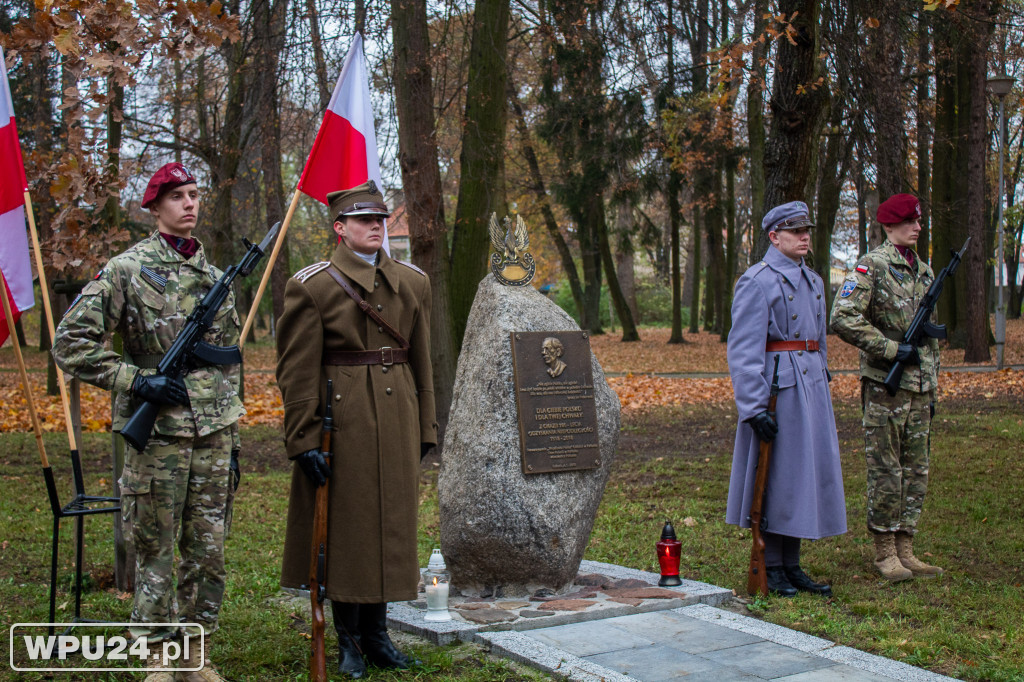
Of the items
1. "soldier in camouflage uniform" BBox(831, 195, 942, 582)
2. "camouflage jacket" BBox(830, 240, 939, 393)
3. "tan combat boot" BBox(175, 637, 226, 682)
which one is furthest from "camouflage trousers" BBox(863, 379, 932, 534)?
"tan combat boot" BBox(175, 637, 226, 682)

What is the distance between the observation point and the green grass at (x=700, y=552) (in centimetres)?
483

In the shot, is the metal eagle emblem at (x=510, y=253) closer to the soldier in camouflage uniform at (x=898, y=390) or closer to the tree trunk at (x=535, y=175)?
Answer: the soldier in camouflage uniform at (x=898, y=390)

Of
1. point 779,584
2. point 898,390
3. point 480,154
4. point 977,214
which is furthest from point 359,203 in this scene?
point 977,214

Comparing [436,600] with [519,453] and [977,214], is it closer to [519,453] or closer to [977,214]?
[519,453]

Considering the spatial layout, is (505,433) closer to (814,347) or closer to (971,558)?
(814,347)

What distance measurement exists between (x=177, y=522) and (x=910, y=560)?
4.56m

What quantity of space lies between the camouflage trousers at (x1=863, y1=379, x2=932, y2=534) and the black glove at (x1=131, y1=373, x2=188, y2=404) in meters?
4.24

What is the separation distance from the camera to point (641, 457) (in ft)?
37.5

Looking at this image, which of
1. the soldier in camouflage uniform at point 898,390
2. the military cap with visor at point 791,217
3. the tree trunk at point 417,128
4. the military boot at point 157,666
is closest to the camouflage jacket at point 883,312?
the soldier in camouflage uniform at point 898,390

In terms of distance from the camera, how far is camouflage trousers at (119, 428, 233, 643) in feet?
13.9

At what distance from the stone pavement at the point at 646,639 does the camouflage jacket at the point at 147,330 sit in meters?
1.73

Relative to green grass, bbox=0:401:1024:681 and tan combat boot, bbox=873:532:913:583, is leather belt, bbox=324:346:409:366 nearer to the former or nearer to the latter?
green grass, bbox=0:401:1024:681

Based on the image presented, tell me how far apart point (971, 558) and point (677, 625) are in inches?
107

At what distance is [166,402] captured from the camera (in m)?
4.16
